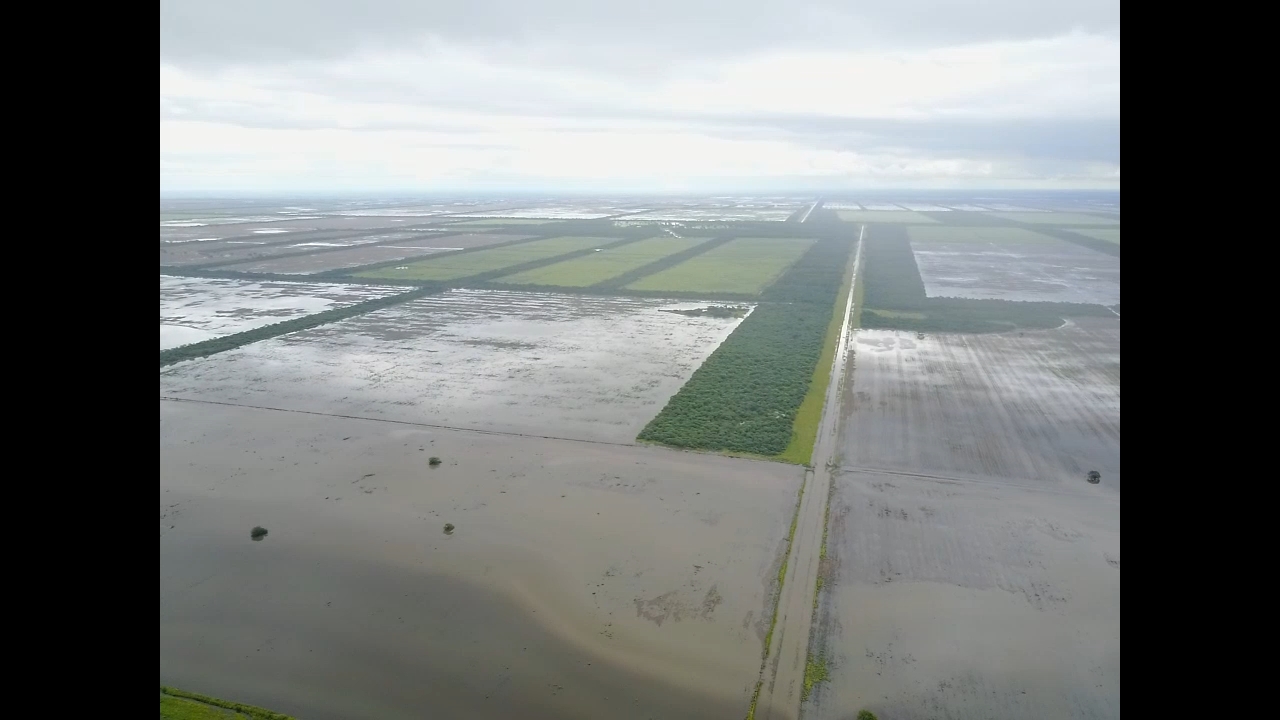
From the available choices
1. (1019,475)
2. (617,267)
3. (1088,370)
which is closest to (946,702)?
(1019,475)

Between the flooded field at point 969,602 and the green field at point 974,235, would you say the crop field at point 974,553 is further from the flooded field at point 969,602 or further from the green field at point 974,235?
the green field at point 974,235

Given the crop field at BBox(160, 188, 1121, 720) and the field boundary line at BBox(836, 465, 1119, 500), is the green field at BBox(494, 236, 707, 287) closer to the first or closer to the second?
the crop field at BBox(160, 188, 1121, 720)

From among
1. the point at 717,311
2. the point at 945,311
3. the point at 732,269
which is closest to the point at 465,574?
the point at 717,311

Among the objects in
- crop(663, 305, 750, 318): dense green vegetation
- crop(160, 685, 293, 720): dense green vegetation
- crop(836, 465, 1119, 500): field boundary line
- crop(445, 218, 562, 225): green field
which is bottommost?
crop(160, 685, 293, 720): dense green vegetation

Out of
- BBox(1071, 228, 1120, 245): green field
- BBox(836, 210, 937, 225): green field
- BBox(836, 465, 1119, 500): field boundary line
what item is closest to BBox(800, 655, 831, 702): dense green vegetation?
BBox(836, 465, 1119, 500): field boundary line
